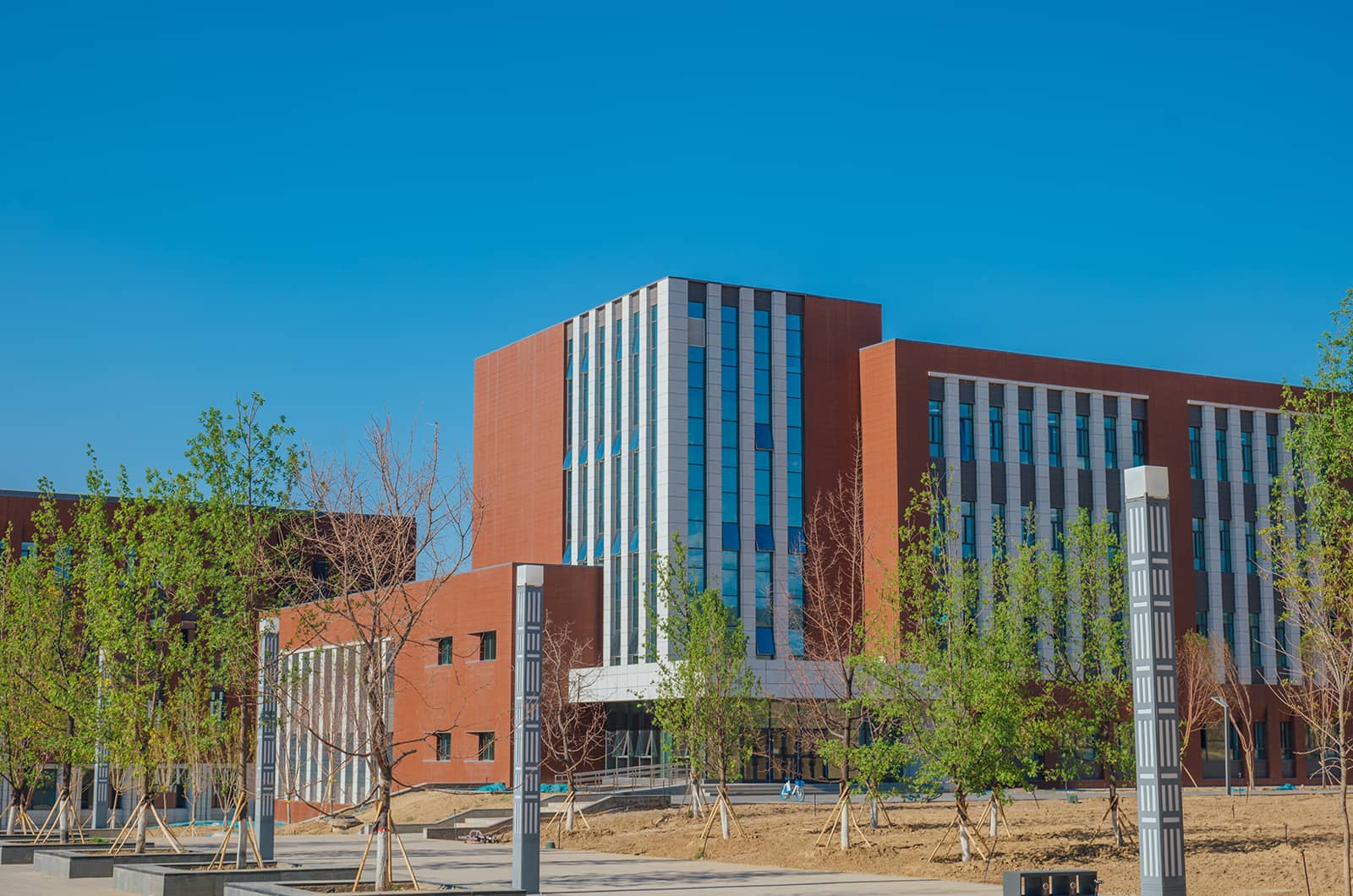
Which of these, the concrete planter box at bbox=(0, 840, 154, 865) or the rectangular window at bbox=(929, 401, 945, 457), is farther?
the rectangular window at bbox=(929, 401, 945, 457)

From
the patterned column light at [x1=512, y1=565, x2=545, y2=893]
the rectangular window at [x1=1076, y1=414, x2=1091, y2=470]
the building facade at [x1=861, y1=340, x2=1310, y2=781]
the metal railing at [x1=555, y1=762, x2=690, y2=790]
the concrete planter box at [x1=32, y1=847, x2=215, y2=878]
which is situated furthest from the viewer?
the rectangular window at [x1=1076, y1=414, x2=1091, y2=470]

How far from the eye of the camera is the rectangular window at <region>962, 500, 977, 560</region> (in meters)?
66.6

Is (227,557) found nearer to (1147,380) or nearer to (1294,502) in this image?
(1147,380)

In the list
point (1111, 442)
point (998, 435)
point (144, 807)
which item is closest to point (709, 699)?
point (144, 807)

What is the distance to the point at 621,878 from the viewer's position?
2647cm

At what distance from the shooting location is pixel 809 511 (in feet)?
218

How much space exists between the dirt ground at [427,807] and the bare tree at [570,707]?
Answer: 288 cm

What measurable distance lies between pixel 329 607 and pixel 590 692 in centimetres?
4002

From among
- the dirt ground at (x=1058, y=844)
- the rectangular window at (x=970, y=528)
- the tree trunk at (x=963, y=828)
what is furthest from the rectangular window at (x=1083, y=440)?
the tree trunk at (x=963, y=828)

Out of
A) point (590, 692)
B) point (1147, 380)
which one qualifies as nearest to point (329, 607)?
point (590, 692)

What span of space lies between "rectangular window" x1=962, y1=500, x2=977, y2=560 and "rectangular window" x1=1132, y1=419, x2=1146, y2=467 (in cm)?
978

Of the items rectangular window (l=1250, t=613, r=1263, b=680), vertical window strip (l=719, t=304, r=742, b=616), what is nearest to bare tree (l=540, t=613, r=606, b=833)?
vertical window strip (l=719, t=304, r=742, b=616)

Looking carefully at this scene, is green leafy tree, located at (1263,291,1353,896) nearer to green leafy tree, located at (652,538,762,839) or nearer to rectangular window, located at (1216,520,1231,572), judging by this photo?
green leafy tree, located at (652,538,762,839)

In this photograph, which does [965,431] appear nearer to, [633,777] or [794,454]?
[794,454]
